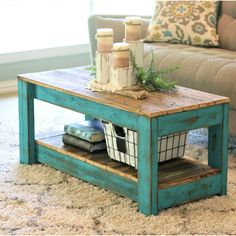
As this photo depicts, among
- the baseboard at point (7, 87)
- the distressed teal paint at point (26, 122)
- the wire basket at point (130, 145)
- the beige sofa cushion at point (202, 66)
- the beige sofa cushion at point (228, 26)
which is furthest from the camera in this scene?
the baseboard at point (7, 87)

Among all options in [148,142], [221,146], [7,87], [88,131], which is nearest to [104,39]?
[88,131]

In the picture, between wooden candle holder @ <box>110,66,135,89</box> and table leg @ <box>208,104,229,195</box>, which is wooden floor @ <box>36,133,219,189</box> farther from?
wooden candle holder @ <box>110,66,135,89</box>

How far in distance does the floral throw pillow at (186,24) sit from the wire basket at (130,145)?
132 cm

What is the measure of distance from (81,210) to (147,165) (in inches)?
13.6

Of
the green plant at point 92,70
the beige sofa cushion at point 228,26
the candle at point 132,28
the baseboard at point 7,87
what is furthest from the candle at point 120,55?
the baseboard at point 7,87

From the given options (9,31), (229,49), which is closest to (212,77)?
(229,49)

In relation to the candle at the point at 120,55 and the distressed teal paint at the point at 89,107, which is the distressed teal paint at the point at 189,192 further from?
the candle at the point at 120,55

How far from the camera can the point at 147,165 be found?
2.60m

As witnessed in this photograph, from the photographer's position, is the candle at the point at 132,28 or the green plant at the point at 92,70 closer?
the candle at the point at 132,28

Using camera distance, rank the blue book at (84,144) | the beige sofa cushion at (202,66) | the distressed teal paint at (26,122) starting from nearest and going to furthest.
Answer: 1. the blue book at (84,144)
2. the distressed teal paint at (26,122)
3. the beige sofa cushion at (202,66)

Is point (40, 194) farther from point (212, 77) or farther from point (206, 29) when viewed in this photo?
point (206, 29)

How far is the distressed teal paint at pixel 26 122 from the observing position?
3193 mm

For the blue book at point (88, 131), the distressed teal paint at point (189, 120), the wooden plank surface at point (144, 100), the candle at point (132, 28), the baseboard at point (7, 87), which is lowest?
the baseboard at point (7, 87)

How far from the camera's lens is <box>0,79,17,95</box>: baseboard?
4840 millimetres
